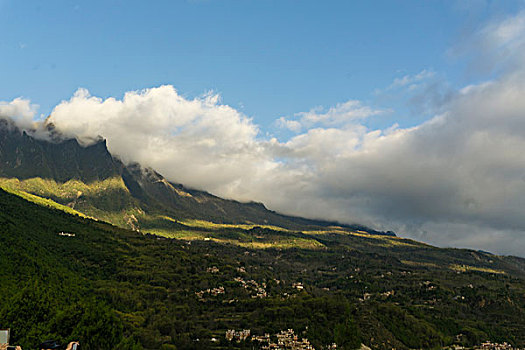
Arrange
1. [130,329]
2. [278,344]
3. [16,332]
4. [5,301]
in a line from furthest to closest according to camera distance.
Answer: [278,344] < [130,329] < [5,301] < [16,332]

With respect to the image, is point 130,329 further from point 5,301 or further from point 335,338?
point 335,338

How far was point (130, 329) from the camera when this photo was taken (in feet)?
582

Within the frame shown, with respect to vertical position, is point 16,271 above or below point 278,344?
above

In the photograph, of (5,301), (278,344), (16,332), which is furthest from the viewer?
(278,344)

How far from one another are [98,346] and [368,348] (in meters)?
133

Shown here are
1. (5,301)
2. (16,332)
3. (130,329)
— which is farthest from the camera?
(130,329)

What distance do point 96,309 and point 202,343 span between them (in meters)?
65.5

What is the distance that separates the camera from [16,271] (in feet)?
610

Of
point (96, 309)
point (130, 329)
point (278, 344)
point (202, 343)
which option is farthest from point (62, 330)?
point (278, 344)

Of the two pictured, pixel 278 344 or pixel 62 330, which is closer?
pixel 62 330

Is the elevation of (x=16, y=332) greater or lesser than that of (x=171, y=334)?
greater

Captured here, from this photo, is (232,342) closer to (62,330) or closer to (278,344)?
(278,344)

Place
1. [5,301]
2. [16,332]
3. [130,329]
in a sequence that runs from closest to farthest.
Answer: [16,332], [5,301], [130,329]

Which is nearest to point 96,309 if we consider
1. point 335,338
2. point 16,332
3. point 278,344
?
point 16,332
